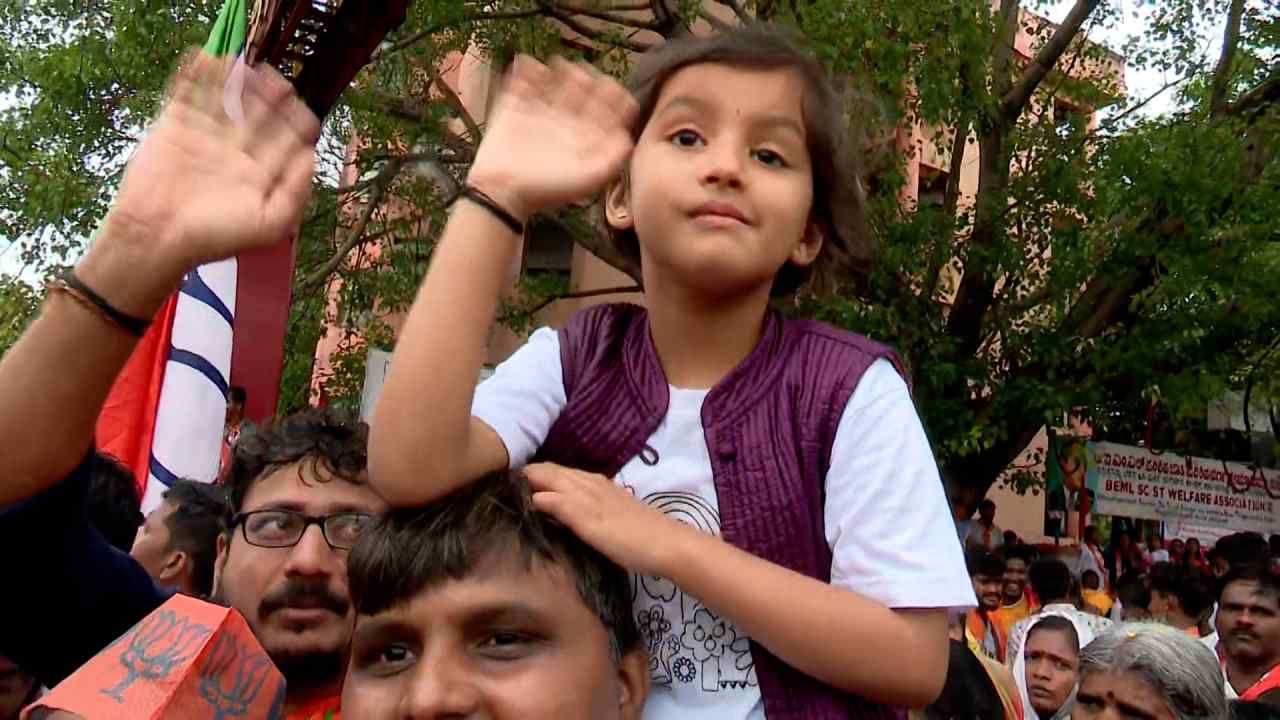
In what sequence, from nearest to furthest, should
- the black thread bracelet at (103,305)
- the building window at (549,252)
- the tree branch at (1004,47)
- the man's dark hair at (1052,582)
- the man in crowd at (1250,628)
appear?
the black thread bracelet at (103,305), the man in crowd at (1250,628), the man's dark hair at (1052,582), the tree branch at (1004,47), the building window at (549,252)

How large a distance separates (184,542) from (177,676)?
8.00 ft

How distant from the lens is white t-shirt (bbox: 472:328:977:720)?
1.32 metres

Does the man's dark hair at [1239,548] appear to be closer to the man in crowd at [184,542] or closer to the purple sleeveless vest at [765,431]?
the man in crowd at [184,542]

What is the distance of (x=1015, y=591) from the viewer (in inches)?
322

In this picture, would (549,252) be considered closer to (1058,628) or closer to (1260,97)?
(1260,97)

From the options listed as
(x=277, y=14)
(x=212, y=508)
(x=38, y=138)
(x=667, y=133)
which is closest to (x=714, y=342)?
(x=667, y=133)

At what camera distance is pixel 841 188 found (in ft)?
5.26

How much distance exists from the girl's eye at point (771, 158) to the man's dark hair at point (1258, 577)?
4.63 meters

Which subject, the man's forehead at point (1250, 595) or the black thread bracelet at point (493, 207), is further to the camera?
the man's forehead at point (1250, 595)

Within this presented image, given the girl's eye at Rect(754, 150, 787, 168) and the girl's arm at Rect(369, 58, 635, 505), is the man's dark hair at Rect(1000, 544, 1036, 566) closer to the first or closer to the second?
the girl's eye at Rect(754, 150, 787, 168)

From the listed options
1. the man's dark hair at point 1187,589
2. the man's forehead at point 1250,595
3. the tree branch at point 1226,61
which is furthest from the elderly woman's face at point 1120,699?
the tree branch at point 1226,61

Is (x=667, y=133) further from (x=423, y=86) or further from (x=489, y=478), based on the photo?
(x=423, y=86)

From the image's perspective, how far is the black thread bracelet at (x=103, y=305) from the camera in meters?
1.10

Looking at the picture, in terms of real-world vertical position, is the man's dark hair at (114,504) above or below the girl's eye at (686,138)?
below
